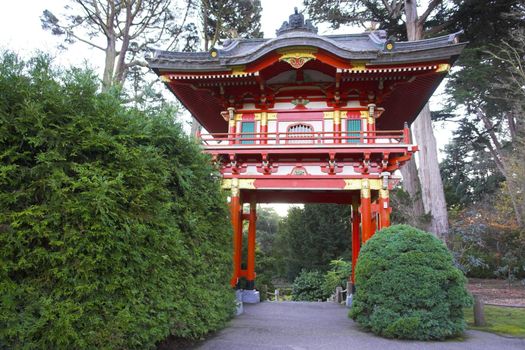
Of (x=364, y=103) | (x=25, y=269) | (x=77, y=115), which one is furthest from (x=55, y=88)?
(x=364, y=103)

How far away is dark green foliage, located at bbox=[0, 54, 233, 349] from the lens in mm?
3598

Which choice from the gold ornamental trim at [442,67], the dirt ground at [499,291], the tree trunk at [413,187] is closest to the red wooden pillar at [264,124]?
the gold ornamental trim at [442,67]

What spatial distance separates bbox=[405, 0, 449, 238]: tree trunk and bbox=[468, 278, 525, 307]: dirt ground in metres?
2.53

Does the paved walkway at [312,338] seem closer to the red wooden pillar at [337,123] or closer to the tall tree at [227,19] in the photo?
the red wooden pillar at [337,123]

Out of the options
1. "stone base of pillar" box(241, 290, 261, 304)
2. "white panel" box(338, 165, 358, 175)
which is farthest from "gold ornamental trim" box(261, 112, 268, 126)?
"stone base of pillar" box(241, 290, 261, 304)

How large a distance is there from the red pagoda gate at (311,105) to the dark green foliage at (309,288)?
23.6ft

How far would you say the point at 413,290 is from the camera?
6.35m

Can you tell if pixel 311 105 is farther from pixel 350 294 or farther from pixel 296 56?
pixel 350 294

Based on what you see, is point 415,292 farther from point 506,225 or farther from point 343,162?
point 506,225

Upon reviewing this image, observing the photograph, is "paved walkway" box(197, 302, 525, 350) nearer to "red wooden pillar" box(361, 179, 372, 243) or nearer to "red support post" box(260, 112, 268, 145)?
"red wooden pillar" box(361, 179, 372, 243)

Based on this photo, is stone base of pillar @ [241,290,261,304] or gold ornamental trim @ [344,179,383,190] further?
stone base of pillar @ [241,290,261,304]

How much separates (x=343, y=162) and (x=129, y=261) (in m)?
6.92

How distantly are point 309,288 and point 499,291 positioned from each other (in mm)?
8003

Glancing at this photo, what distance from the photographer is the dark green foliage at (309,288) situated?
17.7m
